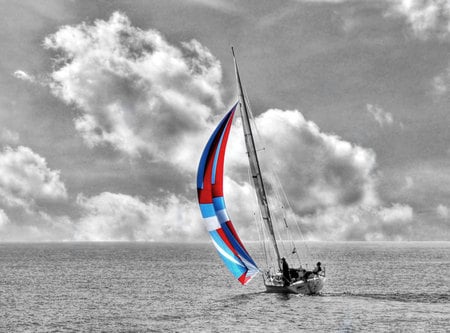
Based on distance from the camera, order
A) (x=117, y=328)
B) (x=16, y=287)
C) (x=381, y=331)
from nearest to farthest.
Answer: (x=381, y=331) → (x=117, y=328) → (x=16, y=287)

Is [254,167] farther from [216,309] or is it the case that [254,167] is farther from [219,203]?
[216,309]

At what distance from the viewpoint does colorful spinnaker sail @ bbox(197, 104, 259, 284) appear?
145ft

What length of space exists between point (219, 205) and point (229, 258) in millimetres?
4257

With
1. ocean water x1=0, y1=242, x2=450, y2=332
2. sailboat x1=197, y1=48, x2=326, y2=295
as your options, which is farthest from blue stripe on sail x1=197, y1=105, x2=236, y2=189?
ocean water x1=0, y1=242, x2=450, y2=332

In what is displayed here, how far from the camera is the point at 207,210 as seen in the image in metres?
44.9

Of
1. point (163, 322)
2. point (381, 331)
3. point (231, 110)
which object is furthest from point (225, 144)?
point (381, 331)

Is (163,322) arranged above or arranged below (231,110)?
below

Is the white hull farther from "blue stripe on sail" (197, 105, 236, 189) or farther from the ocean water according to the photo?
"blue stripe on sail" (197, 105, 236, 189)

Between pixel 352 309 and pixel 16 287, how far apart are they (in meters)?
40.9

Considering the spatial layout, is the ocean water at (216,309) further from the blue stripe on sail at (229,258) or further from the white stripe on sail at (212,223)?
the white stripe on sail at (212,223)

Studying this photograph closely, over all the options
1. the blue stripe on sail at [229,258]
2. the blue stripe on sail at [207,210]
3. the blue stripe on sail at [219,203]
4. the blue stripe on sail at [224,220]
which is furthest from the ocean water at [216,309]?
the blue stripe on sail at [219,203]

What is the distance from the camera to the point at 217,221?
45.4m

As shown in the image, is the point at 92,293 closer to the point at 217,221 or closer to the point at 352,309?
the point at 217,221

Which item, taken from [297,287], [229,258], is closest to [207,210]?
[229,258]
